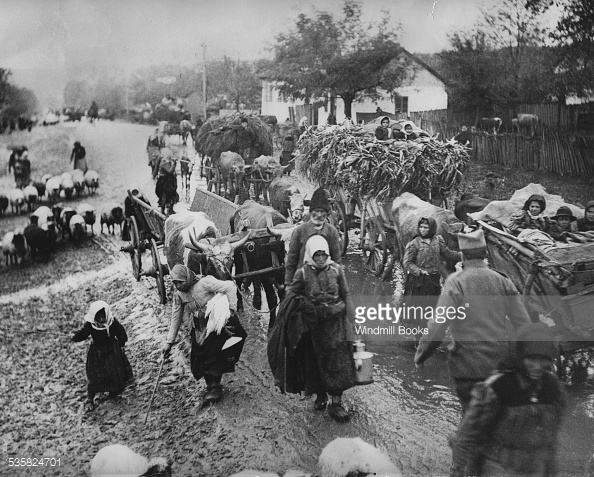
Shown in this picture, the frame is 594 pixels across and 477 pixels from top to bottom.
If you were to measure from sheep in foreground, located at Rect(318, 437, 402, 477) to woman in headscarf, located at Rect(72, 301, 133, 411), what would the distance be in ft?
6.55

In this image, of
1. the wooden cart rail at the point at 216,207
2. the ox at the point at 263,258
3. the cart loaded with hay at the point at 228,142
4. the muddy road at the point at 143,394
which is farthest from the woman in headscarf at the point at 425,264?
the wooden cart rail at the point at 216,207

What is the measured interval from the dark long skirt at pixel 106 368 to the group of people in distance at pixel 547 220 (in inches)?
148

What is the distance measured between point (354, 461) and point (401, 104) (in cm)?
347

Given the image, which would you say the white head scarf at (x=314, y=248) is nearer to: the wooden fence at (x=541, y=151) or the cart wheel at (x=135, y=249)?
the cart wheel at (x=135, y=249)

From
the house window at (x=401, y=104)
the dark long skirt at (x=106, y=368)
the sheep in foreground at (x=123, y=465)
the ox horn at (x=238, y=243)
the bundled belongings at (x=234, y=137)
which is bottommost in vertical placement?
the sheep in foreground at (x=123, y=465)

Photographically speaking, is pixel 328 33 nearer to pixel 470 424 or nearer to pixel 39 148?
pixel 39 148

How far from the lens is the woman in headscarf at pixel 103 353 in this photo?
5.22 metres

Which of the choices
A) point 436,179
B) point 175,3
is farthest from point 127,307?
point 436,179

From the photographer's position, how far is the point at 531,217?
584 centimetres

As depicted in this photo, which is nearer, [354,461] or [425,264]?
[354,461]

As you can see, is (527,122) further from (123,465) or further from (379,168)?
(123,465)

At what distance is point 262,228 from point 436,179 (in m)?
2.00

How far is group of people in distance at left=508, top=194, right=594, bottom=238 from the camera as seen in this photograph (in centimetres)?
567

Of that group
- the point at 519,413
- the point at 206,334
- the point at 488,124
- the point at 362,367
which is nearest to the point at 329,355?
the point at 362,367
